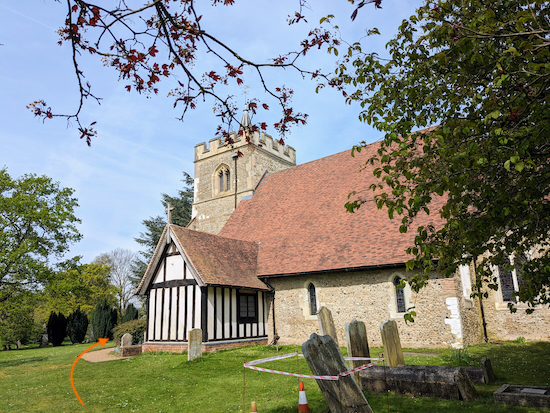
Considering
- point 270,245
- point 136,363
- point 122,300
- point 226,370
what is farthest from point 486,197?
point 122,300

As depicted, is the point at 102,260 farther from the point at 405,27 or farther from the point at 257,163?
the point at 405,27

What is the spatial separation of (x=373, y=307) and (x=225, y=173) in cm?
1618

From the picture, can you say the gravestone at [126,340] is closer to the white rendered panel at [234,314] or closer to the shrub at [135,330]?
the shrub at [135,330]

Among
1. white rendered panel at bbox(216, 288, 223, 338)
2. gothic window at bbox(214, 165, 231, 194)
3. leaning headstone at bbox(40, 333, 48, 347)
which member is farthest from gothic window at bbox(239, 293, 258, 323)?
leaning headstone at bbox(40, 333, 48, 347)

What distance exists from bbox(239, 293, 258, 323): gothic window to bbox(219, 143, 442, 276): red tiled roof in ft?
4.16

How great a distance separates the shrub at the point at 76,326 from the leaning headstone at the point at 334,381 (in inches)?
1174

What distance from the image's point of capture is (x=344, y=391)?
4320 millimetres

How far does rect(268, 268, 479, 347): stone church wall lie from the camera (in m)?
12.8

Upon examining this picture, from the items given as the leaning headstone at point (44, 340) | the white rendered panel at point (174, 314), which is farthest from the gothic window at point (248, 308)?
the leaning headstone at point (44, 340)

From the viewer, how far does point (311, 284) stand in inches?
634

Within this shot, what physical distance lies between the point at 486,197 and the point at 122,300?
46.2 meters

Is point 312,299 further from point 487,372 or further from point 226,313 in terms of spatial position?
point 487,372

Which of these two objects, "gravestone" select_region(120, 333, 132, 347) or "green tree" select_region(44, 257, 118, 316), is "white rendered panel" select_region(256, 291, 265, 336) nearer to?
"gravestone" select_region(120, 333, 132, 347)

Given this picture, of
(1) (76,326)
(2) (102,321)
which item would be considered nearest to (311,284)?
(2) (102,321)
